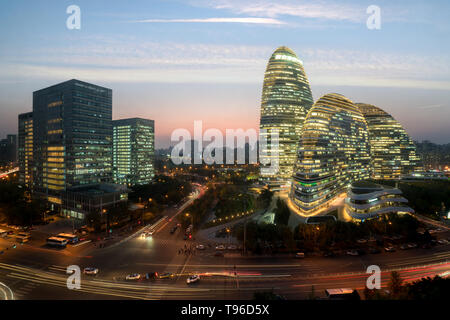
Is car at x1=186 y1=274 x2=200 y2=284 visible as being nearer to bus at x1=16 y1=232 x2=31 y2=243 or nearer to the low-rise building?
bus at x1=16 y1=232 x2=31 y2=243

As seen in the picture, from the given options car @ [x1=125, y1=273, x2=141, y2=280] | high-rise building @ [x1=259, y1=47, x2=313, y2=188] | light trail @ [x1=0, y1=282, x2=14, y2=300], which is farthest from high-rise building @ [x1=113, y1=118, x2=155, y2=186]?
car @ [x1=125, y1=273, x2=141, y2=280]

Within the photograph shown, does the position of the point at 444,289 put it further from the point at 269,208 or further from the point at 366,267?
the point at 269,208

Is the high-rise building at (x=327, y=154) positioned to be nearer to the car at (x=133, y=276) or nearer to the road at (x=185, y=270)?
the road at (x=185, y=270)

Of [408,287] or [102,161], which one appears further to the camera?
[102,161]

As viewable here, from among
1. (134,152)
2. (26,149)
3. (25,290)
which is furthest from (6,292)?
(134,152)

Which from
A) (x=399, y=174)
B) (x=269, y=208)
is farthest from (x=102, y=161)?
(x=399, y=174)

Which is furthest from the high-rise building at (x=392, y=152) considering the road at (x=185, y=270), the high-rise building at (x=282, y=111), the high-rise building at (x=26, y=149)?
the high-rise building at (x=26, y=149)

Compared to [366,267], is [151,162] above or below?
above
